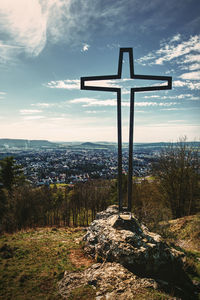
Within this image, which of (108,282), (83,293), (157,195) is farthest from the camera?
(157,195)

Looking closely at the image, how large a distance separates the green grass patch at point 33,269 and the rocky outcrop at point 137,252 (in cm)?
167

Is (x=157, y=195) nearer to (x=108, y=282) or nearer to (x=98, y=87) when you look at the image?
(x=108, y=282)

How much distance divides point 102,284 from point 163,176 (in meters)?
16.6

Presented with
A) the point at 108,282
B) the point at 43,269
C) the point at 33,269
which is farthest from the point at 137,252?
the point at 33,269

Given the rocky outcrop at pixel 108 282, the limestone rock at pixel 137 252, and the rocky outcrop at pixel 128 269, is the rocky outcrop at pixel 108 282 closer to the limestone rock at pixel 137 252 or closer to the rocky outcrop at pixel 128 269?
the rocky outcrop at pixel 128 269

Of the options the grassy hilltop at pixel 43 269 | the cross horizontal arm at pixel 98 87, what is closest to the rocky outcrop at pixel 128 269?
the grassy hilltop at pixel 43 269

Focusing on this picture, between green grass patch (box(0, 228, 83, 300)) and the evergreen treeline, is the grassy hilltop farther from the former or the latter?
the evergreen treeline

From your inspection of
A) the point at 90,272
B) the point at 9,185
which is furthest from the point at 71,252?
the point at 9,185

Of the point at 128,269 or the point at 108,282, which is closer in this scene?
the point at 108,282

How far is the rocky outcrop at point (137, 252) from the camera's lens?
5.86 m

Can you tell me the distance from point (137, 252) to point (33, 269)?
13.6 feet

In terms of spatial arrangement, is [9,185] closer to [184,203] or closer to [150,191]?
[150,191]

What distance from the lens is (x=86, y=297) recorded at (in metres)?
4.79

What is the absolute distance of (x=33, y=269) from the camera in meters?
6.63
